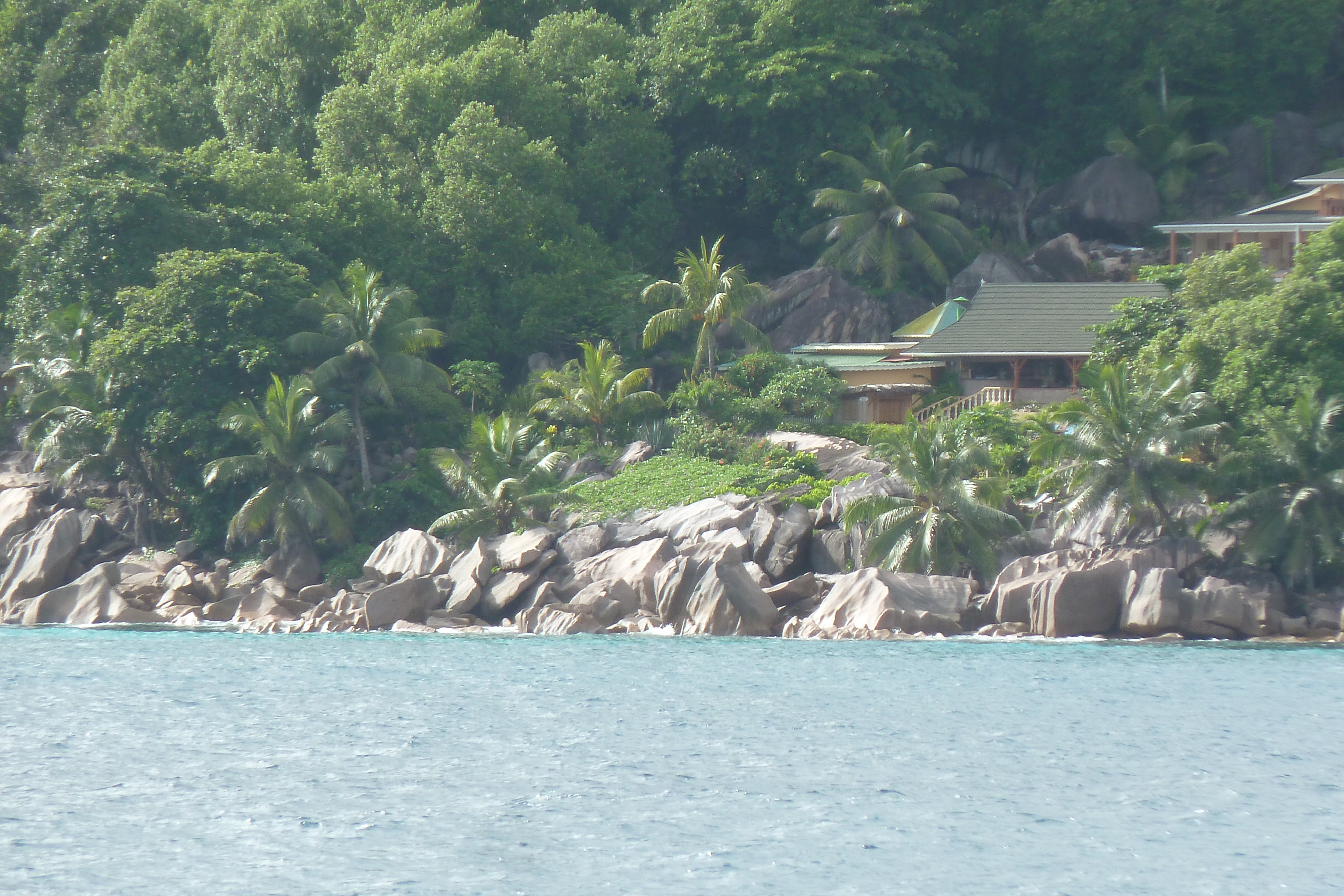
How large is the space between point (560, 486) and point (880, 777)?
18.1 m

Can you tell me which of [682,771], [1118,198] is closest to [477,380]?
[682,771]

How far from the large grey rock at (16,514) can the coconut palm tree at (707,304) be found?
54.9ft

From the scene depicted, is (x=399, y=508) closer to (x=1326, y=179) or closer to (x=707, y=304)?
(x=707, y=304)

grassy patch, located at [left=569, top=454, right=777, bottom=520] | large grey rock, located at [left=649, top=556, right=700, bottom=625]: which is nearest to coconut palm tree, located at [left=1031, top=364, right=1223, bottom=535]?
grassy patch, located at [left=569, top=454, right=777, bottom=520]

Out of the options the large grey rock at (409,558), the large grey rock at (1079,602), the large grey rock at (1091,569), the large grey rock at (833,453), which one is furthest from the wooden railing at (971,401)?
the large grey rock at (409,558)

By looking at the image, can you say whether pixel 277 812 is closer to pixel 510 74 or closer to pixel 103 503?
pixel 103 503

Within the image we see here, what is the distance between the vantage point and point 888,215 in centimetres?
4212

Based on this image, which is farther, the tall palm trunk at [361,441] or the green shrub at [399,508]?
the tall palm trunk at [361,441]

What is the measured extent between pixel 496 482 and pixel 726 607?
7277 millimetres

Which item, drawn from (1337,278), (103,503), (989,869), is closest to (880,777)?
(989,869)

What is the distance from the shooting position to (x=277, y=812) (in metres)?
16.0

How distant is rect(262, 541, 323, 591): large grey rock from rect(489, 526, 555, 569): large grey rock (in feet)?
14.8

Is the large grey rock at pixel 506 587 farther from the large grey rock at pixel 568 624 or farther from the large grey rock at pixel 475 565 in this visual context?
the large grey rock at pixel 568 624

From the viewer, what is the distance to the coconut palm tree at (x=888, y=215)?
4197 centimetres
